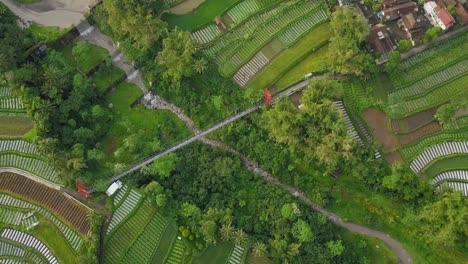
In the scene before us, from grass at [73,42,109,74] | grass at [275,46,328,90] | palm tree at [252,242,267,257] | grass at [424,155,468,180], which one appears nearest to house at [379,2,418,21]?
grass at [275,46,328,90]

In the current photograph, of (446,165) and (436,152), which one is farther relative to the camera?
(436,152)

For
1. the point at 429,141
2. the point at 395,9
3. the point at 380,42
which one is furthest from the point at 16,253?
the point at 395,9

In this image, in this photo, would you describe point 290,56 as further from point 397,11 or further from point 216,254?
point 216,254

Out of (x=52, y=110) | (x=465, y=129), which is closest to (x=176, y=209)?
(x=52, y=110)

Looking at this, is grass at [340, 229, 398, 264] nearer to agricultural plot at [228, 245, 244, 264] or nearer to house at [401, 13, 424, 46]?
agricultural plot at [228, 245, 244, 264]

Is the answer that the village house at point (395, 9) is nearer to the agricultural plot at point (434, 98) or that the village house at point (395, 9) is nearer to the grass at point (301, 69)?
the grass at point (301, 69)

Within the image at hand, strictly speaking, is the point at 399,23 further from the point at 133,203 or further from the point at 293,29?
the point at 133,203

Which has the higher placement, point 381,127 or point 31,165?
point 381,127
